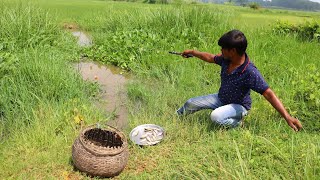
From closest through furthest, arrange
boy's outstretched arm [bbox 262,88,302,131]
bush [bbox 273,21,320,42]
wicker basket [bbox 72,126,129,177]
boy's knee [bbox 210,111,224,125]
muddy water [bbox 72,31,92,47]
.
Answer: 1. wicker basket [bbox 72,126,129,177]
2. boy's outstretched arm [bbox 262,88,302,131]
3. boy's knee [bbox 210,111,224,125]
4. bush [bbox 273,21,320,42]
5. muddy water [bbox 72,31,92,47]

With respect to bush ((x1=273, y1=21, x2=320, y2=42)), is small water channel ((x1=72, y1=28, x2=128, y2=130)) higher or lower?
lower

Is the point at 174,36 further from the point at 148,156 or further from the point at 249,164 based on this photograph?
the point at 249,164

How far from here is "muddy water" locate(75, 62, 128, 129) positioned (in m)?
4.45

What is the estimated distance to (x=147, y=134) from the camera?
3.66 metres

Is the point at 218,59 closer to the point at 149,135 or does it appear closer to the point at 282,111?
the point at 282,111

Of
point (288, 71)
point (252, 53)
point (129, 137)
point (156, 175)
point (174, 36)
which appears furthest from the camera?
point (174, 36)

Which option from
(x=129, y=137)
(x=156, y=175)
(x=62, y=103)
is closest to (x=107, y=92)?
(x=62, y=103)

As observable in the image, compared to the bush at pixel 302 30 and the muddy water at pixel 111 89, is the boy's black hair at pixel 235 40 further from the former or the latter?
the bush at pixel 302 30

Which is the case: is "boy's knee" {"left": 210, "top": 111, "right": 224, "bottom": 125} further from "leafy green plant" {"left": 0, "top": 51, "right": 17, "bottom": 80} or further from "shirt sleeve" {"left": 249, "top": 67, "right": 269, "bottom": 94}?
"leafy green plant" {"left": 0, "top": 51, "right": 17, "bottom": 80}

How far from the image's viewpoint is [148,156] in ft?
11.3

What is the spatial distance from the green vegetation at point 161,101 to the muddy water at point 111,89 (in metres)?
0.15

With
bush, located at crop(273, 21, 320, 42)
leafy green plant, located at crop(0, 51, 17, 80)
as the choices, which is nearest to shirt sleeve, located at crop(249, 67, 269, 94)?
leafy green plant, located at crop(0, 51, 17, 80)

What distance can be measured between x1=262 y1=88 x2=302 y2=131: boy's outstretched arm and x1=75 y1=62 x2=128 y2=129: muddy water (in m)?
1.73

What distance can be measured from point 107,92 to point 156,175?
2.43 meters
